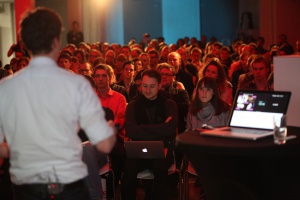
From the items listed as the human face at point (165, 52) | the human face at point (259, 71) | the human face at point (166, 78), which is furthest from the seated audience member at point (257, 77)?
the human face at point (165, 52)

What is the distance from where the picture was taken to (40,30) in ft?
10.6

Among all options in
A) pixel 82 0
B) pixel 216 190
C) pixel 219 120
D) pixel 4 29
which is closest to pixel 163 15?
pixel 82 0

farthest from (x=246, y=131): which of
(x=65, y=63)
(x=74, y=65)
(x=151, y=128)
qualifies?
(x=74, y=65)

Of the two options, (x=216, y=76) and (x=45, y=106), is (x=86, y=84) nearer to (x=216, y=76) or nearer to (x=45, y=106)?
(x=45, y=106)

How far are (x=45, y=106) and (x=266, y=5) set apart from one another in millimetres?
19217

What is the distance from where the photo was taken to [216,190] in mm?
4887

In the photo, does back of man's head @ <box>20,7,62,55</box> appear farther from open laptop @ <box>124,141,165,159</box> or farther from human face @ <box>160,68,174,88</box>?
human face @ <box>160,68,174,88</box>

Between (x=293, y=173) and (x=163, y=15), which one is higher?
(x=163, y=15)

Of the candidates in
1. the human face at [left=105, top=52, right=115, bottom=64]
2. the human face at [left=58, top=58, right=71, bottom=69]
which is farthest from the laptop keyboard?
the human face at [left=105, top=52, right=115, bottom=64]

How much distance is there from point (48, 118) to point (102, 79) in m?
4.58

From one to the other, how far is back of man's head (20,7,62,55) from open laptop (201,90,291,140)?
1.76 metres

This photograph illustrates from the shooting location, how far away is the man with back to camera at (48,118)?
10.6 ft

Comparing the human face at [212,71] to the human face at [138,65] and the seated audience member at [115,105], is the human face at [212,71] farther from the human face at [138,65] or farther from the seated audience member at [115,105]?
the human face at [138,65]

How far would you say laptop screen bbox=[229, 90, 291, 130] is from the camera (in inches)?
189
